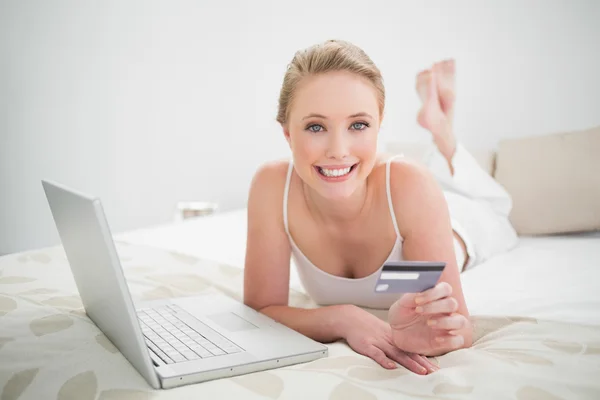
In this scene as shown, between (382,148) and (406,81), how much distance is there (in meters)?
0.40

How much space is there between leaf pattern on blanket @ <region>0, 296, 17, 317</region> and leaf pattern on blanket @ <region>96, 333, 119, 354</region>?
0.27m

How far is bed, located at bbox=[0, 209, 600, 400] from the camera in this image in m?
0.97

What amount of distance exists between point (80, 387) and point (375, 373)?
19.1 inches

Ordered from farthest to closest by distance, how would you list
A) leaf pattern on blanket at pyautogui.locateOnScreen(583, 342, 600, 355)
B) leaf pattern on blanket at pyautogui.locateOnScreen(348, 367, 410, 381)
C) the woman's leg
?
the woman's leg, leaf pattern on blanket at pyautogui.locateOnScreen(583, 342, 600, 355), leaf pattern on blanket at pyautogui.locateOnScreen(348, 367, 410, 381)

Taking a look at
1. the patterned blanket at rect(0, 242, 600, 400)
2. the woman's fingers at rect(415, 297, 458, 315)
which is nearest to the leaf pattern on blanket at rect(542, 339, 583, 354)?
the patterned blanket at rect(0, 242, 600, 400)

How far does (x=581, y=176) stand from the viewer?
7.96ft

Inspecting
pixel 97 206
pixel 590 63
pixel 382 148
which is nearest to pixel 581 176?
pixel 590 63

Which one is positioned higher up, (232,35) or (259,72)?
(232,35)

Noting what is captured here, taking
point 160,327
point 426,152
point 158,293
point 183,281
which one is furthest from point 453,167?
point 160,327

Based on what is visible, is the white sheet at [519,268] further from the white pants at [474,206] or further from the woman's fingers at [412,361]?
the woman's fingers at [412,361]

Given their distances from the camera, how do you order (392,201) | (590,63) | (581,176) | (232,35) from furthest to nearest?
1. (232,35)
2. (590,63)
3. (581,176)
4. (392,201)

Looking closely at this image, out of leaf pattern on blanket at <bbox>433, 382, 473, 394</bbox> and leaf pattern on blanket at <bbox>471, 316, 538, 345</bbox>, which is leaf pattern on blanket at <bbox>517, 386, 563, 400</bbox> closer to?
leaf pattern on blanket at <bbox>433, 382, 473, 394</bbox>

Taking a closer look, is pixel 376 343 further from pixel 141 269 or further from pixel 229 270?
pixel 141 269

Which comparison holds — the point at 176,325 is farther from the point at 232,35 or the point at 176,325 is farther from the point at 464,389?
the point at 232,35
